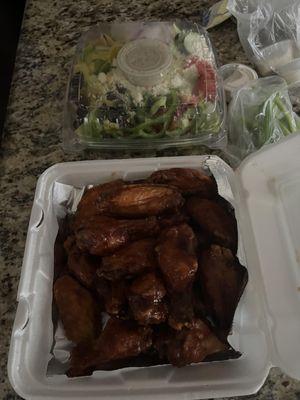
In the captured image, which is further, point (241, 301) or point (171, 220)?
point (171, 220)

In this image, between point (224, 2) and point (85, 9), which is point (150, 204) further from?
point (85, 9)

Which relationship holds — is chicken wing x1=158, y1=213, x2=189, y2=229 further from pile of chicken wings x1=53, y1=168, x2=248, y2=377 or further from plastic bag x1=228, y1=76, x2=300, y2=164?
plastic bag x1=228, y1=76, x2=300, y2=164

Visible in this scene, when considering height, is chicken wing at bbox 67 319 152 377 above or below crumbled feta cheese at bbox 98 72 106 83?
below

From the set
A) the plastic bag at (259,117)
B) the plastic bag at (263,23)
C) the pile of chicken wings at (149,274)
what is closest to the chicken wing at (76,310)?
the pile of chicken wings at (149,274)

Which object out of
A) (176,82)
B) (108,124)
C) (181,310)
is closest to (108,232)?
(181,310)

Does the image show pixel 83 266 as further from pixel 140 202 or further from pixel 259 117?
pixel 259 117

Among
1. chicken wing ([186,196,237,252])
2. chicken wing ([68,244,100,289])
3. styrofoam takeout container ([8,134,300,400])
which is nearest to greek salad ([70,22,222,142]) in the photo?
styrofoam takeout container ([8,134,300,400])
